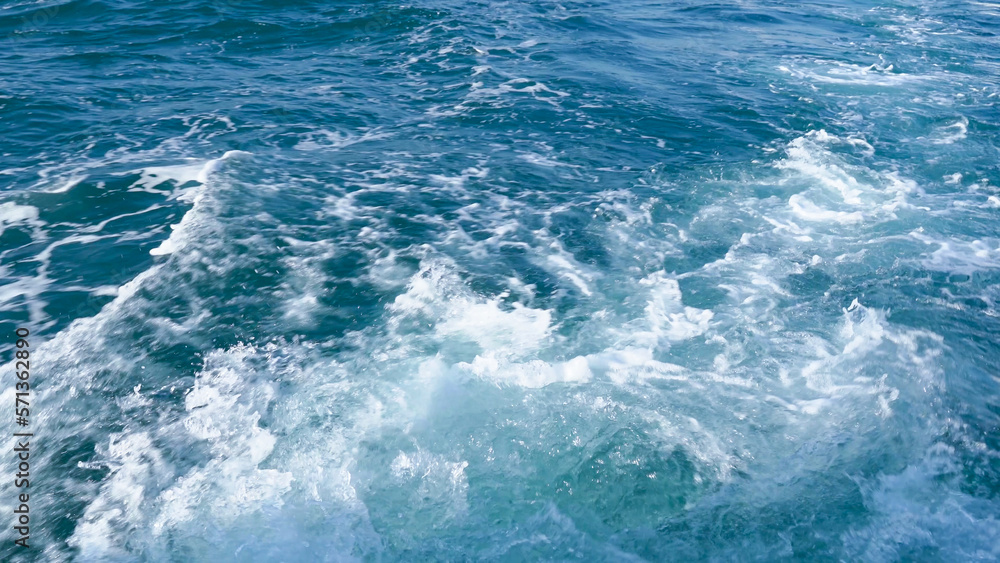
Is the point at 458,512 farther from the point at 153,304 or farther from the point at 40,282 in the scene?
the point at 40,282

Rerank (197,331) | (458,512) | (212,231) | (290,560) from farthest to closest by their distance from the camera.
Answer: (212,231) < (197,331) < (458,512) < (290,560)

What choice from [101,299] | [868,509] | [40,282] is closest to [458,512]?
[868,509]

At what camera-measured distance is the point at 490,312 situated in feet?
32.9

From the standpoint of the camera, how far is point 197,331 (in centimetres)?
940

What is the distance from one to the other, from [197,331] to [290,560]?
13.3ft

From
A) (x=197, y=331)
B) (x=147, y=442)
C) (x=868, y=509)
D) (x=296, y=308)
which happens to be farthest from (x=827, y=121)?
(x=147, y=442)

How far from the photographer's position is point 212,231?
37.6 feet

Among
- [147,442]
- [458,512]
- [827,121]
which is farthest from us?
[827,121]

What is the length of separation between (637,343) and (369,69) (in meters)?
13.3

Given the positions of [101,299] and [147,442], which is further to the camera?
[101,299]

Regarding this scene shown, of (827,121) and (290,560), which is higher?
(827,121)

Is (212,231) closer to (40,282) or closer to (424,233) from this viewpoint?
(40,282)

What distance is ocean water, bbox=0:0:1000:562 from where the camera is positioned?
707 cm

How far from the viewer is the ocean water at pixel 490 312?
23.2 feet
